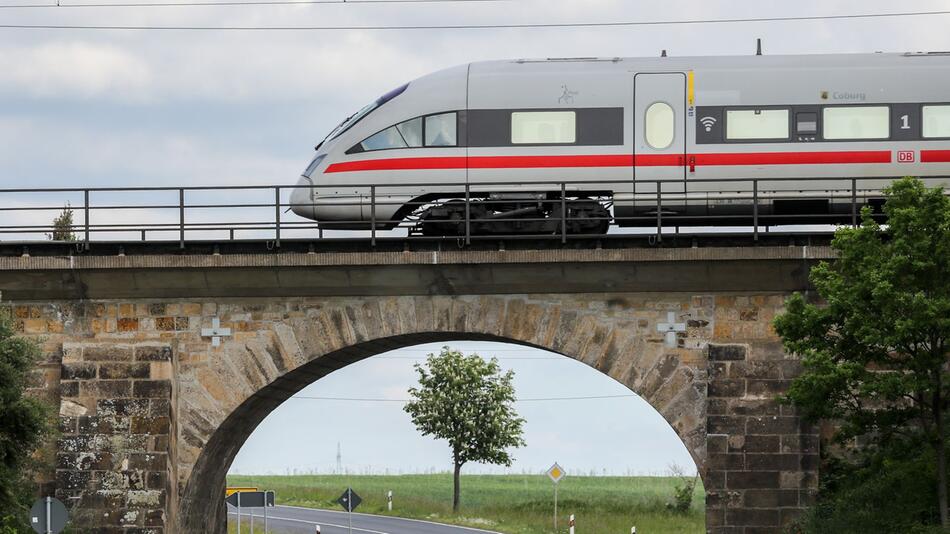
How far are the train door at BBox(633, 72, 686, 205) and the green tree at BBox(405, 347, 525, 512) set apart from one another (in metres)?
26.9

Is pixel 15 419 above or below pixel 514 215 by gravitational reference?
below

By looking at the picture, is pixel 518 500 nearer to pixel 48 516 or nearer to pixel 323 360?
pixel 323 360

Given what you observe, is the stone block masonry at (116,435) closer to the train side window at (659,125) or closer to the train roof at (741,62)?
the train roof at (741,62)

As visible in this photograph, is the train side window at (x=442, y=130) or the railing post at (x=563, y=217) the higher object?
the train side window at (x=442, y=130)

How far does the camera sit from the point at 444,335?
985 inches

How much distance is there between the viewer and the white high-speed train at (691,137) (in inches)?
1002

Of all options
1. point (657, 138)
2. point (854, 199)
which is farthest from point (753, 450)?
point (657, 138)

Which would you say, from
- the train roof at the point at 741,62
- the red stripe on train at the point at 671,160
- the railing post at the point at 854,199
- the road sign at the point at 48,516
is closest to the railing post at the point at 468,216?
the red stripe on train at the point at 671,160

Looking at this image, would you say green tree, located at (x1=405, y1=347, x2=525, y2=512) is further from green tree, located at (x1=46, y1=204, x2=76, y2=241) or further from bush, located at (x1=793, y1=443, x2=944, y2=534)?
bush, located at (x1=793, y1=443, x2=944, y2=534)

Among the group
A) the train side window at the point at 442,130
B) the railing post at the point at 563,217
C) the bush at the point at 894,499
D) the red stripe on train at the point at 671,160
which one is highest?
the train side window at the point at 442,130

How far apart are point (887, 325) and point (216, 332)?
10.3m

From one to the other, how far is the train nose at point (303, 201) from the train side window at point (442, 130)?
2.22 m

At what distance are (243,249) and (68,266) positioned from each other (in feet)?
8.97

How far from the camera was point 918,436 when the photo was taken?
21828mm
